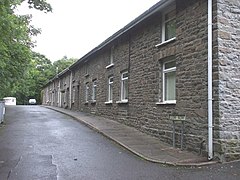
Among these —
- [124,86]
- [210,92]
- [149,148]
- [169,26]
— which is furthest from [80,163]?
[124,86]

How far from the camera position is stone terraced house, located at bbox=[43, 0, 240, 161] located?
31.1ft

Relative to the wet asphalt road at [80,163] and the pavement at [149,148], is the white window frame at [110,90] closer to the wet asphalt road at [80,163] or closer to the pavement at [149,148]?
the pavement at [149,148]

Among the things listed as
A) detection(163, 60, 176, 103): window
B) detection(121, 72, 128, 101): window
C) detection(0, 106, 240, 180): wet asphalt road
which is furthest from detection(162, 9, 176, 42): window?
detection(0, 106, 240, 180): wet asphalt road

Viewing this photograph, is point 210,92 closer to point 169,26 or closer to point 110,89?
point 169,26

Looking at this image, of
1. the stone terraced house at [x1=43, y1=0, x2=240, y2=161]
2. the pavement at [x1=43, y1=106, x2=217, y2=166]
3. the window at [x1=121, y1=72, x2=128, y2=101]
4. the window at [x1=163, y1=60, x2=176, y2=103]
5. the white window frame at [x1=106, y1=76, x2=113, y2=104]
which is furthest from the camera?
the white window frame at [x1=106, y1=76, x2=113, y2=104]

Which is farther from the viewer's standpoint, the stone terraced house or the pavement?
the stone terraced house

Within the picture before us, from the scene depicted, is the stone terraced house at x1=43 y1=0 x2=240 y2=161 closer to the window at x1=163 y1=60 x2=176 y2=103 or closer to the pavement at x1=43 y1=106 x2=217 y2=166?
the window at x1=163 y1=60 x2=176 y2=103

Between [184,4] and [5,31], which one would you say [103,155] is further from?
[184,4]

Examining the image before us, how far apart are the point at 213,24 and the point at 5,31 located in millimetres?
6455

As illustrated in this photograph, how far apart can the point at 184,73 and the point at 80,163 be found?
186 inches

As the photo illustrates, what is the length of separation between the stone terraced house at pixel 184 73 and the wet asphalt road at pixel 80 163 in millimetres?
1437

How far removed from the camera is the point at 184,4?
446 inches

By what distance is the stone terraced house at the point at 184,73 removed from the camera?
949 cm

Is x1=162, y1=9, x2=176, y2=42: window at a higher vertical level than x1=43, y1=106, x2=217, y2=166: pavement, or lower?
higher
